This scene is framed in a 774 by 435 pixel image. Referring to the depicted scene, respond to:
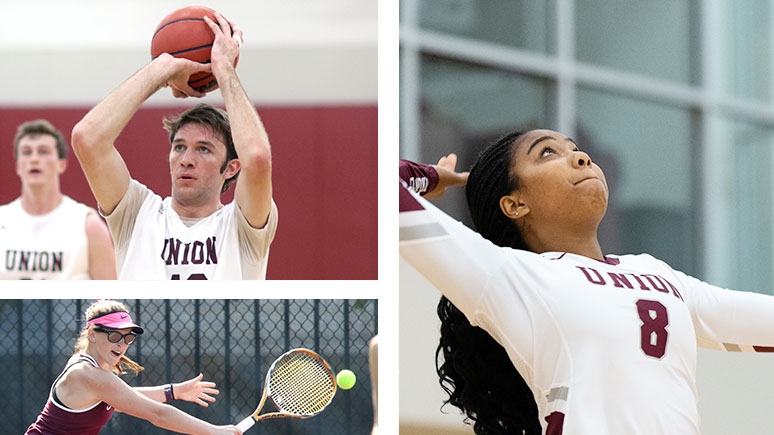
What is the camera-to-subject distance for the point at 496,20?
2787 mm

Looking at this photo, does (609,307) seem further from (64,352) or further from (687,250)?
(64,352)

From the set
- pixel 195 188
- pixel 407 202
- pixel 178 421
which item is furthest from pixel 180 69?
pixel 178 421

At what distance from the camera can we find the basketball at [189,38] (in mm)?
2496

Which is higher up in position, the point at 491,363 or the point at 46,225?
the point at 46,225

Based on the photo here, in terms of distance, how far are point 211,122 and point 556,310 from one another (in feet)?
3.31

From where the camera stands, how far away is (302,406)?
263 cm

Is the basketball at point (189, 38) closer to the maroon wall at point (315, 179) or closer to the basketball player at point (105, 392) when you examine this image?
the maroon wall at point (315, 179)

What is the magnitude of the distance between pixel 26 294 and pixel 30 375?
0.28 m

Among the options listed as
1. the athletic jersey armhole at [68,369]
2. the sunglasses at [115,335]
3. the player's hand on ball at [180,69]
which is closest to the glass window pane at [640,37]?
the player's hand on ball at [180,69]

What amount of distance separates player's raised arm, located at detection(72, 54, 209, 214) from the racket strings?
2.09 feet

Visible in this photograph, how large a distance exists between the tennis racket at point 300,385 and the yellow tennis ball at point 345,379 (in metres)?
0.04

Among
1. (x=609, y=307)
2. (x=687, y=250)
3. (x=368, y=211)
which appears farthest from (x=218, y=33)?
(x=687, y=250)

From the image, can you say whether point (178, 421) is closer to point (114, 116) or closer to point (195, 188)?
point (195, 188)

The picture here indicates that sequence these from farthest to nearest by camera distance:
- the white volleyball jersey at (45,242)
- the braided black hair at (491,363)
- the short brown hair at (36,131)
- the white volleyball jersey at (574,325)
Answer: the short brown hair at (36,131), the white volleyball jersey at (45,242), the braided black hair at (491,363), the white volleyball jersey at (574,325)
